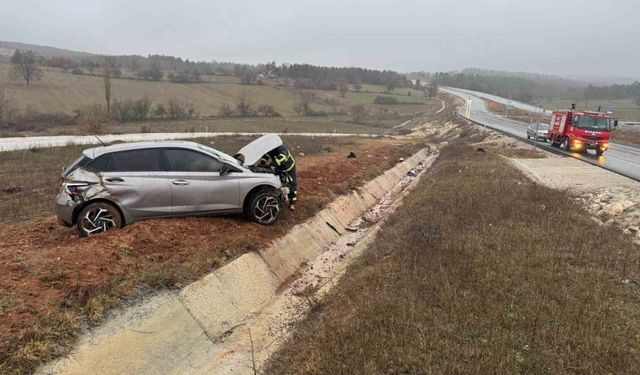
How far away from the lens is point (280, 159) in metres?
12.1

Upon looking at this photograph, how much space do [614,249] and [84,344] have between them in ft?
34.2

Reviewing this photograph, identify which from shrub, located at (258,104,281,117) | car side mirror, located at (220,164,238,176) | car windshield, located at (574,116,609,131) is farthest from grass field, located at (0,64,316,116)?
car side mirror, located at (220,164,238,176)

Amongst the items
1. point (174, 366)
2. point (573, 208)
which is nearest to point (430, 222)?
point (573, 208)

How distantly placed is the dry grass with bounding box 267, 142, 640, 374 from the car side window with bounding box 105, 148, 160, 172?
4.80 m

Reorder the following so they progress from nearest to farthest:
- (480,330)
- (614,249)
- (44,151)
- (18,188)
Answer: (480,330) < (614,249) < (18,188) < (44,151)

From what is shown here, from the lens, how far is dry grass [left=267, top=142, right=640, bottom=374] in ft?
18.7

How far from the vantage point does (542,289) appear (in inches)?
295

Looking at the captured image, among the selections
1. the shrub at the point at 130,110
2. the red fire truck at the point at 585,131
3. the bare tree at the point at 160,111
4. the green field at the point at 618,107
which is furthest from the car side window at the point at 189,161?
the green field at the point at 618,107

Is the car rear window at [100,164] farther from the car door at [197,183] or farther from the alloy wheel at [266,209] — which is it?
the alloy wheel at [266,209]

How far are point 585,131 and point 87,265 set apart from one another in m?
28.8

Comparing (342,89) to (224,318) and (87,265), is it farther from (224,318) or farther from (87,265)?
(87,265)

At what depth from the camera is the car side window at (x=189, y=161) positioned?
9.95 meters

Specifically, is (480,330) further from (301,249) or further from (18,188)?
(18,188)

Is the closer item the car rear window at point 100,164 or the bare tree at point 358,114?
the car rear window at point 100,164
